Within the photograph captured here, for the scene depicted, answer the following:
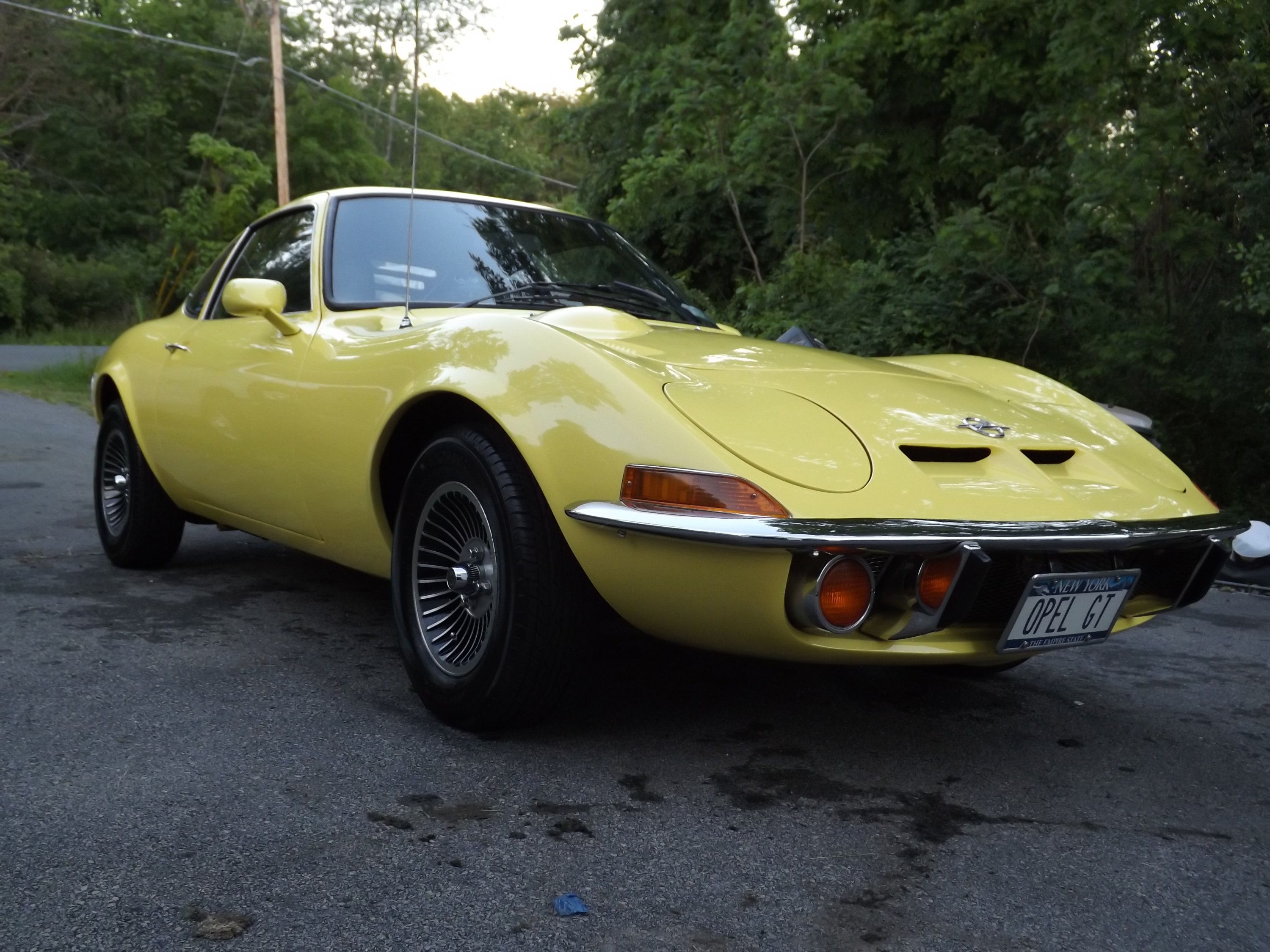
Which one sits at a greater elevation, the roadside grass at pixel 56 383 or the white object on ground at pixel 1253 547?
the white object on ground at pixel 1253 547

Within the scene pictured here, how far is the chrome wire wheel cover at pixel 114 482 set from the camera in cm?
488

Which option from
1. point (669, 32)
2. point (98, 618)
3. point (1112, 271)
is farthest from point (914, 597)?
point (669, 32)

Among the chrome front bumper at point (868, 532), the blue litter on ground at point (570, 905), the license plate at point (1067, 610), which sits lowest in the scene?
the blue litter on ground at point (570, 905)

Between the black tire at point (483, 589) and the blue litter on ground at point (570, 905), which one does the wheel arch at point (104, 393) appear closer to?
the black tire at point (483, 589)

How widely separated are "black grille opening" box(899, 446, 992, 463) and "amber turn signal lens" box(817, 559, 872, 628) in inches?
14.9

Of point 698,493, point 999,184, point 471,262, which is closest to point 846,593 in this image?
point 698,493

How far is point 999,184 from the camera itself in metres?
8.88

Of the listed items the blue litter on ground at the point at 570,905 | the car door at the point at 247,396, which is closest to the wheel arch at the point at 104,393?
the car door at the point at 247,396

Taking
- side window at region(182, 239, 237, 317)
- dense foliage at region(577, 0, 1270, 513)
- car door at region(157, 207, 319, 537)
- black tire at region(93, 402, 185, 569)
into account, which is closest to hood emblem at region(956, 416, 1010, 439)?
car door at region(157, 207, 319, 537)

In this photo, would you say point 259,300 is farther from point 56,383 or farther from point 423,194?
point 56,383

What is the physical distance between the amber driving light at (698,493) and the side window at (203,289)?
276 cm

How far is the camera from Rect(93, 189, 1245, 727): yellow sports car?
2477 millimetres

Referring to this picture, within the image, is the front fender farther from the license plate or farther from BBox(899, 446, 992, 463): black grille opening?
the license plate

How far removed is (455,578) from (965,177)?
8.63 meters
